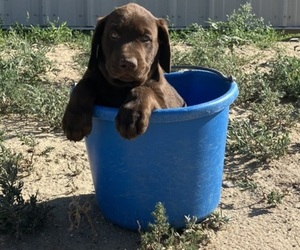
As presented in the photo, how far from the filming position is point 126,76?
360 cm

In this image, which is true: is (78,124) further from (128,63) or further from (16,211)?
(16,211)

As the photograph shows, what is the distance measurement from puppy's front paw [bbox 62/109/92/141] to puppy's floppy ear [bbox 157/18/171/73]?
0.65m

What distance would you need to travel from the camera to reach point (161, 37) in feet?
13.0

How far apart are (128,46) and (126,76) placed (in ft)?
0.51

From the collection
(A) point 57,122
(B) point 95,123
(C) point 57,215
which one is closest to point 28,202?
(C) point 57,215

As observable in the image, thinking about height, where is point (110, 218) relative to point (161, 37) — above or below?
below

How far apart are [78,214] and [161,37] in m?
1.06

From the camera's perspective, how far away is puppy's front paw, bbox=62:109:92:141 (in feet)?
11.8

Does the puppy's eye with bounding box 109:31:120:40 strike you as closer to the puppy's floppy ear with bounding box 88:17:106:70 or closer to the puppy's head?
the puppy's head

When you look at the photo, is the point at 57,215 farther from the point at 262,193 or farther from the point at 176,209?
the point at 262,193

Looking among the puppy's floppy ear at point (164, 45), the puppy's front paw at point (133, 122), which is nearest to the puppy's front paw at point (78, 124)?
the puppy's front paw at point (133, 122)

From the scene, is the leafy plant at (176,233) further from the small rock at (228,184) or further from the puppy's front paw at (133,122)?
the small rock at (228,184)

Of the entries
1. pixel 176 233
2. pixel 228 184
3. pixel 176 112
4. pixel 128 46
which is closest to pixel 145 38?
pixel 128 46

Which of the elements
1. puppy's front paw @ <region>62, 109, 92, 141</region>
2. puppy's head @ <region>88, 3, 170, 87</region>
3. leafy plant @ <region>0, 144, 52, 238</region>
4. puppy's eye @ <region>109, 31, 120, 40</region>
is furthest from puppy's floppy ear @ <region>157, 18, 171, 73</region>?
leafy plant @ <region>0, 144, 52, 238</region>
